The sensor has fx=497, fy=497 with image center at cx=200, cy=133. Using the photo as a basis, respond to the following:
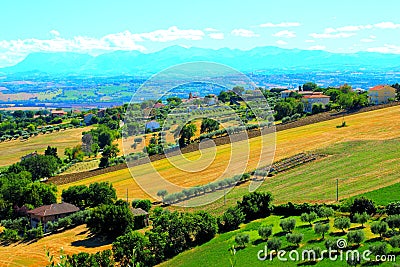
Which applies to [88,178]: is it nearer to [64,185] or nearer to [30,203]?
[64,185]

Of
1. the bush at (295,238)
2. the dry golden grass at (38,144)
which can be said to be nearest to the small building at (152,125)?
the dry golden grass at (38,144)

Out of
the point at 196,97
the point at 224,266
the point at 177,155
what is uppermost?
the point at 196,97

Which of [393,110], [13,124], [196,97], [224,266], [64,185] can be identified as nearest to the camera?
[224,266]

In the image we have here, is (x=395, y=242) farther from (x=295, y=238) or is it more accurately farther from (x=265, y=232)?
(x=265, y=232)

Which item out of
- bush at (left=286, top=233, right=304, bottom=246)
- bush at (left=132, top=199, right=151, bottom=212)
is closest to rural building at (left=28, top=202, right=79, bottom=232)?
bush at (left=132, top=199, right=151, bottom=212)

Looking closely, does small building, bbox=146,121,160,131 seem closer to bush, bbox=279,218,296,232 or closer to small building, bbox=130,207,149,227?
small building, bbox=130,207,149,227

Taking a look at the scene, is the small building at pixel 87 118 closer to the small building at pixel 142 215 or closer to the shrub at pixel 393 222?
the small building at pixel 142 215

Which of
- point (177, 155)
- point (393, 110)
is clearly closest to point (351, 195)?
point (177, 155)
